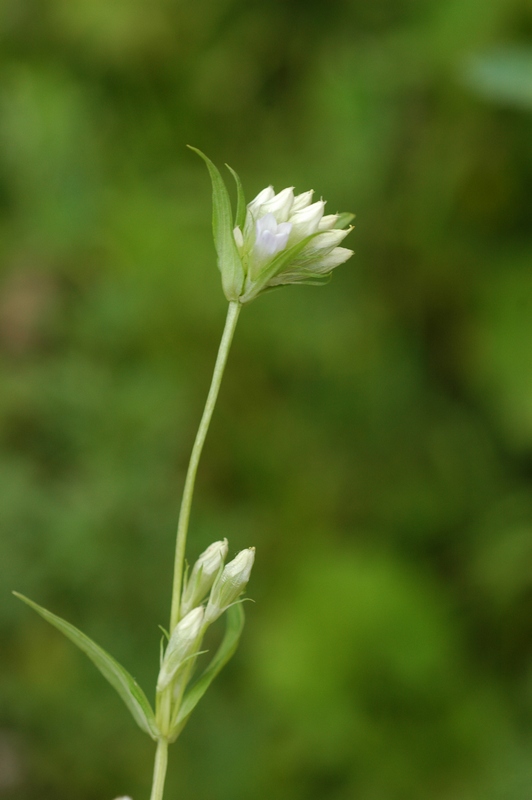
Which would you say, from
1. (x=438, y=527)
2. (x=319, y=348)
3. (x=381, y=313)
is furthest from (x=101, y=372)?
(x=438, y=527)

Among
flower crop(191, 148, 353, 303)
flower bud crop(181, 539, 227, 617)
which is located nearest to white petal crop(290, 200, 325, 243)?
flower crop(191, 148, 353, 303)

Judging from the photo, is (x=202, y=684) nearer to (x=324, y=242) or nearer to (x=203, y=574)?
(x=203, y=574)

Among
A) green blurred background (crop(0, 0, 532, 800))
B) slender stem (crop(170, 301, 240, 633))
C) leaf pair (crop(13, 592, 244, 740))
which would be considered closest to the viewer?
slender stem (crop(170, 301, 240, 633))

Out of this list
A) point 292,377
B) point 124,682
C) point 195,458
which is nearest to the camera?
point 195,458

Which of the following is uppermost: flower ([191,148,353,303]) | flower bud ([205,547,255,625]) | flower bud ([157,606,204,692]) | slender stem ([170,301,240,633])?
flower ([191,148,353,303])

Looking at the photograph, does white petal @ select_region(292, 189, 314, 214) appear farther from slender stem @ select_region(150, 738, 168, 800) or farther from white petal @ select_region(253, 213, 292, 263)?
slender stem @ select_region(150, 738, 168, 800)

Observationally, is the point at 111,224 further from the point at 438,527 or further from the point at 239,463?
the point at 438,527

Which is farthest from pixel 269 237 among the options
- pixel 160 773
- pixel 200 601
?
pixel 160 773

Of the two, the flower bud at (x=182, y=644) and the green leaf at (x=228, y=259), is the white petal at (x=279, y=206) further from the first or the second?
the flower bud at (x=182, y=644)
